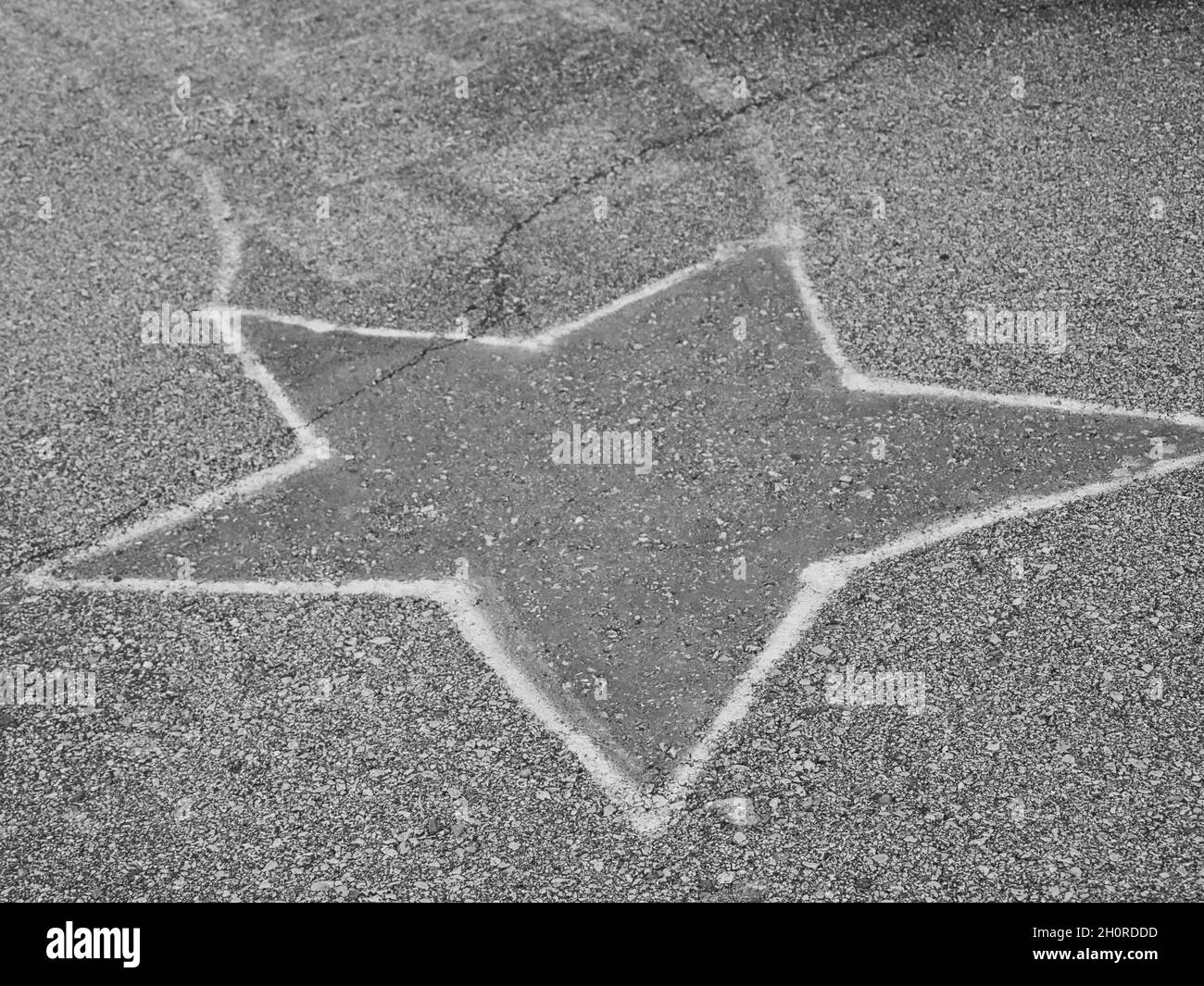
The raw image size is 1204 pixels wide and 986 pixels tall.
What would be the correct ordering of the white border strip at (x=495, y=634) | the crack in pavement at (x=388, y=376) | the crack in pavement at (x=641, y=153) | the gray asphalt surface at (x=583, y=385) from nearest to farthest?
1. the gray asphalt surface at (x=583, y=385)
2. the white border strip at (x=495, y=634)
3. the crack in pavement at (x=388, y=376)
4. the crack in pavement at (x=641, y=153)

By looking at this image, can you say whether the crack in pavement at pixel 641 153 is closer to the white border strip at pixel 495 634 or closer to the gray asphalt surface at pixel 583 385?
the gray asphalt surface at pixel 583 385

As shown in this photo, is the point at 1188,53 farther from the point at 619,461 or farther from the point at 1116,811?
the point at 1116,811

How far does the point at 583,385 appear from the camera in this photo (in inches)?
263

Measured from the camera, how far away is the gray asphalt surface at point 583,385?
4789 millimetres

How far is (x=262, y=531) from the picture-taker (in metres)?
6.04

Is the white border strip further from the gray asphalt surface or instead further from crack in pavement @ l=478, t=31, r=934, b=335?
crack in pavement @ l=478, t=31, r=934, b=335

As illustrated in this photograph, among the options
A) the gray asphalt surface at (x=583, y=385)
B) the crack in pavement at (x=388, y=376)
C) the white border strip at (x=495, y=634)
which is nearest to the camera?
the gray asphalt surface at (x=583, y=385)

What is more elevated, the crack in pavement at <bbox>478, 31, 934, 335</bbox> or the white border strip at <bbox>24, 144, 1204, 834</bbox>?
the crack in pavement at <bbox>478, 31, 934, 335</bbox>

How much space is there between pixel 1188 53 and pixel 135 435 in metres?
6.82

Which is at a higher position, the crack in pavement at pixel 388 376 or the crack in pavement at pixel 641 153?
the crack in pavement at pixel 641 153

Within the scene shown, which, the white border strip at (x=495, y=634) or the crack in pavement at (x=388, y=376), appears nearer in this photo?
the white border strip at (x=495, y=634)

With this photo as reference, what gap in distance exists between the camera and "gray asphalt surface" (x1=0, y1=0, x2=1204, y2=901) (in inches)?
189

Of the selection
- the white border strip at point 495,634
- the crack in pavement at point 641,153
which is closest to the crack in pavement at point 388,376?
the white border strip at point 495,634

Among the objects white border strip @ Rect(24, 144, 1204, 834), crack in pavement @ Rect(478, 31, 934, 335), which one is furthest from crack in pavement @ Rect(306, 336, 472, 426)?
crack in pavement @ Rect(478, 31, 934, 335)
